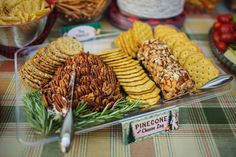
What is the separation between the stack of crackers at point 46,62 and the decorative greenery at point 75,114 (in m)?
0.06


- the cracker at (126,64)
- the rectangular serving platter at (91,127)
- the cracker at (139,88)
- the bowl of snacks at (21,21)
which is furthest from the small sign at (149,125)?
the bowl of snacks at (21,21)

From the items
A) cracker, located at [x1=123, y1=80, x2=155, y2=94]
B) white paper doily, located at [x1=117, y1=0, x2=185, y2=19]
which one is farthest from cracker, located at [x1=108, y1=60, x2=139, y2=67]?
white paper doily, located at [x1=117, y1=0, x2=185, y2=19]

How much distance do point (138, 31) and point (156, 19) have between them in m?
0.23

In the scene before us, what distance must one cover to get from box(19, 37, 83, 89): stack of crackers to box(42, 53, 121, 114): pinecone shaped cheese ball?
0.14 feet

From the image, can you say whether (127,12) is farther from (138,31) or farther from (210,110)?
(210,110)

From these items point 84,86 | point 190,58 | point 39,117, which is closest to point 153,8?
point 190,58

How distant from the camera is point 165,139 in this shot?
0.84 metres

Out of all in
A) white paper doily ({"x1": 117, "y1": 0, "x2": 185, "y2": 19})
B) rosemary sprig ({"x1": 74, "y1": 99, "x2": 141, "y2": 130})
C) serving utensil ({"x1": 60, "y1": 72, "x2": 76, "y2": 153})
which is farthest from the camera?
white paper doily ({"x1": 117, "y1": 0, "x2": 185, "y2": 19})

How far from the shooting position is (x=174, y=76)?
892mm

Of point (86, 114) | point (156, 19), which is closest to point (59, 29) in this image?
point (156, 19)

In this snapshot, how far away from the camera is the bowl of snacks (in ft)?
3.15

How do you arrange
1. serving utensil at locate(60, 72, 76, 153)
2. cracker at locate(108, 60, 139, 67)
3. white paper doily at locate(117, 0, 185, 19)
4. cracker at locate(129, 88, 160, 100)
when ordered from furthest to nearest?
white paper doily at locate(117, 0, 185, 19), cracker at locate(108, 60, 139, 67), cracker at locate(129, 88, 160, 100), serving utensil at locate(60, 72, 76, 153)

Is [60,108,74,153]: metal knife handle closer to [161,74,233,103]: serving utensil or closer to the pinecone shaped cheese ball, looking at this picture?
the pinecone shaped cheese ball

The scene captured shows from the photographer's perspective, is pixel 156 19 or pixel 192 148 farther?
pixel 156 19
